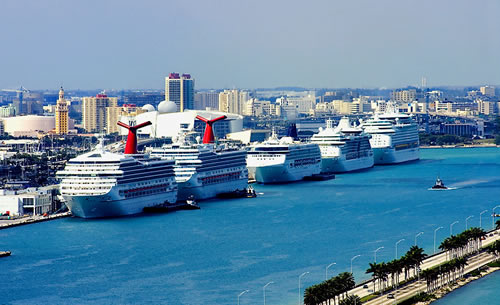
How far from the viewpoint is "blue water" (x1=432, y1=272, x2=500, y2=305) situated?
2116 cm

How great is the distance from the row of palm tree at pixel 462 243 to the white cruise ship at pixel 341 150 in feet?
→ 82.5

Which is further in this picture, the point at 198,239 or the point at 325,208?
the point at 325,208

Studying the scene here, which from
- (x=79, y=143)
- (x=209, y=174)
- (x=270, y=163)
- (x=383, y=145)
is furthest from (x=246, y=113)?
(x=209, y=174)

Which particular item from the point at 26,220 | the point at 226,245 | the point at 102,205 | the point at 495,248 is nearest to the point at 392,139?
the point at 102,205

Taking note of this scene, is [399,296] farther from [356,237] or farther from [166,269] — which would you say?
[356,237]

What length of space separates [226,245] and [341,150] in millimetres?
25050

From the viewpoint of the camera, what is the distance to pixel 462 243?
24.7m

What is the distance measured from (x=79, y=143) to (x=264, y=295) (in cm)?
5363

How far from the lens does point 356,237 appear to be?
28.4 m

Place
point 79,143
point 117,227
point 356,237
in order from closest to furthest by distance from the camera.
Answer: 1. point 356,237
2. point 117,227
3. point 79,143

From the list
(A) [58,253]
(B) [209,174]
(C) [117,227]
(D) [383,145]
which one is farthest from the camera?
(D) [383,145]

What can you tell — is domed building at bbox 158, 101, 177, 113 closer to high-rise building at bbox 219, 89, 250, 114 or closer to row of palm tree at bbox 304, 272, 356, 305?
high-rise building at bbox 219, 89, 250, 114

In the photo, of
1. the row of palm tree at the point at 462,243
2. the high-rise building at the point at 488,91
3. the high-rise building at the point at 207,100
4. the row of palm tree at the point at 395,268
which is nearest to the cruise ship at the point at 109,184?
the row of palm tree at the point at 462,243

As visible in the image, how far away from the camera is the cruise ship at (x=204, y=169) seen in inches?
1475
